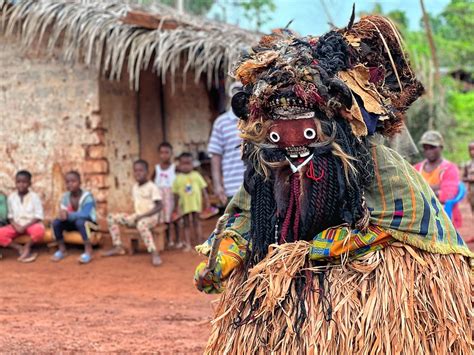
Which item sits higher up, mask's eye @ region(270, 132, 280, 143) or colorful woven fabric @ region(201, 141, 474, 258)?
mask's eye @ region(270, 132, 280, 143)

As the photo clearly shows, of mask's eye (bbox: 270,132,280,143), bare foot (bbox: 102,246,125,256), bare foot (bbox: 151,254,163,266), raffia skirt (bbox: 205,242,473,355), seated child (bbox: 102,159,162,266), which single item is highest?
mask's eye (bbox: 270,132,280,143)

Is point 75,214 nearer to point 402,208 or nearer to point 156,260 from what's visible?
point 156,260

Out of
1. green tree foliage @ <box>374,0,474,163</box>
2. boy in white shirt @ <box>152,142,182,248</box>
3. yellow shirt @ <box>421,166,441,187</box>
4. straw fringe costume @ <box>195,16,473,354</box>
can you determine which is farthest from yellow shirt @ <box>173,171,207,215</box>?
straw fringe costume @ <box>195,16,473,354</box>

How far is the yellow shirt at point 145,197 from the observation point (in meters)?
9.36

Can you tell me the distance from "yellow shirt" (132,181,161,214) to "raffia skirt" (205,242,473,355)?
6196 mm

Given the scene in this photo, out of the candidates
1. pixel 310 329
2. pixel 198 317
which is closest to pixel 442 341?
pixel 310 329

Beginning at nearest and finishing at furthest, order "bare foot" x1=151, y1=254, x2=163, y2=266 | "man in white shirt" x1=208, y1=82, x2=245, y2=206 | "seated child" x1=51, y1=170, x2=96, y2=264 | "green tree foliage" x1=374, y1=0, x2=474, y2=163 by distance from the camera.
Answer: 1. "man in white shirt" x1=208, y1=82, x2=245, y2=206
2. "bare foot" x1=151, y1=254, x2=163, y2=266
3. "seated child" x1=51, y1=170, x2=96, y2=264
4. "green tree foliage" x1=374, y1=0, x2=474, y2=163

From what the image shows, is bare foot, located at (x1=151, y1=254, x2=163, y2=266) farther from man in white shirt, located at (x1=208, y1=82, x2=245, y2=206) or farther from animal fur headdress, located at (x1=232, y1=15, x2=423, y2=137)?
animal fur headdress, located at (x1=232, y1=15, x2=423, y2=137)

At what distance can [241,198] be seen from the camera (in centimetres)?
345

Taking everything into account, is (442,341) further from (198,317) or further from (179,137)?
(179,137)

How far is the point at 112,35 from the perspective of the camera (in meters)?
9.33

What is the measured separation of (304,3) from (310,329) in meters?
11.5

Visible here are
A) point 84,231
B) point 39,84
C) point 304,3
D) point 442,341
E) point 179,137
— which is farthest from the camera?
point 304,3

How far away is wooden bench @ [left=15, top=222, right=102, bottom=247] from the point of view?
376 inches
